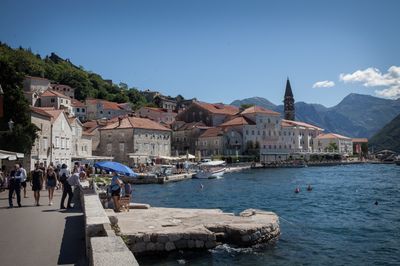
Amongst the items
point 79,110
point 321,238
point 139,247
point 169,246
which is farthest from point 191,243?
point 79,110

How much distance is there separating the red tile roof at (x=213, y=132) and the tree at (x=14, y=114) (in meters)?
68.8

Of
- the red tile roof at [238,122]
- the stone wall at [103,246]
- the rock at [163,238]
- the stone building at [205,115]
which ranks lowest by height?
the rock at [163,238]

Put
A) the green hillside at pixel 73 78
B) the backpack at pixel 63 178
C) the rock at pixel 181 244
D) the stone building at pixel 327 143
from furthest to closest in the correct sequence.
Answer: the stone building at pixel 327 143
the green hillside at pixel 73 78
the backpack at pixel 63 178
the rock at pixel 181 244

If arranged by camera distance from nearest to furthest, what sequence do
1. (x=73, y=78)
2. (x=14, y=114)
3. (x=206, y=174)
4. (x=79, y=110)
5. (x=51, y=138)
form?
(x=14, y=114) → (x=51, y=138) → (x=206, y=174) → (x=79, y=110) → (x=73, y=78)

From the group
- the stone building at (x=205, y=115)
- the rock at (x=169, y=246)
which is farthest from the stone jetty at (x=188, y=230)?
the stone building at (x=205, y=115)

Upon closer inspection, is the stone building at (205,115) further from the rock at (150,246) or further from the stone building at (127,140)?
the rock at (150,246)

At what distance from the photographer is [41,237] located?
988 centimetres

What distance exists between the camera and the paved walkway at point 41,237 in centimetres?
810

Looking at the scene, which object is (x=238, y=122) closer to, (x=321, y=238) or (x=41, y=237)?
(x=321, y=238)

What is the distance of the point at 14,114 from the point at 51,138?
9300 millimetres

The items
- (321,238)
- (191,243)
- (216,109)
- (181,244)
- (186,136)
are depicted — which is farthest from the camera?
(216,109)

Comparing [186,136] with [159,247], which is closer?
[159,247]

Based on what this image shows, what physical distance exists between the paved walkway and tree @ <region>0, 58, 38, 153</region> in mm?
16984

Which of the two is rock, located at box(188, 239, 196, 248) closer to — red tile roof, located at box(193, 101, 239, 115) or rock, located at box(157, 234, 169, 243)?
rock, located at box(157, 234, 169, 243)
